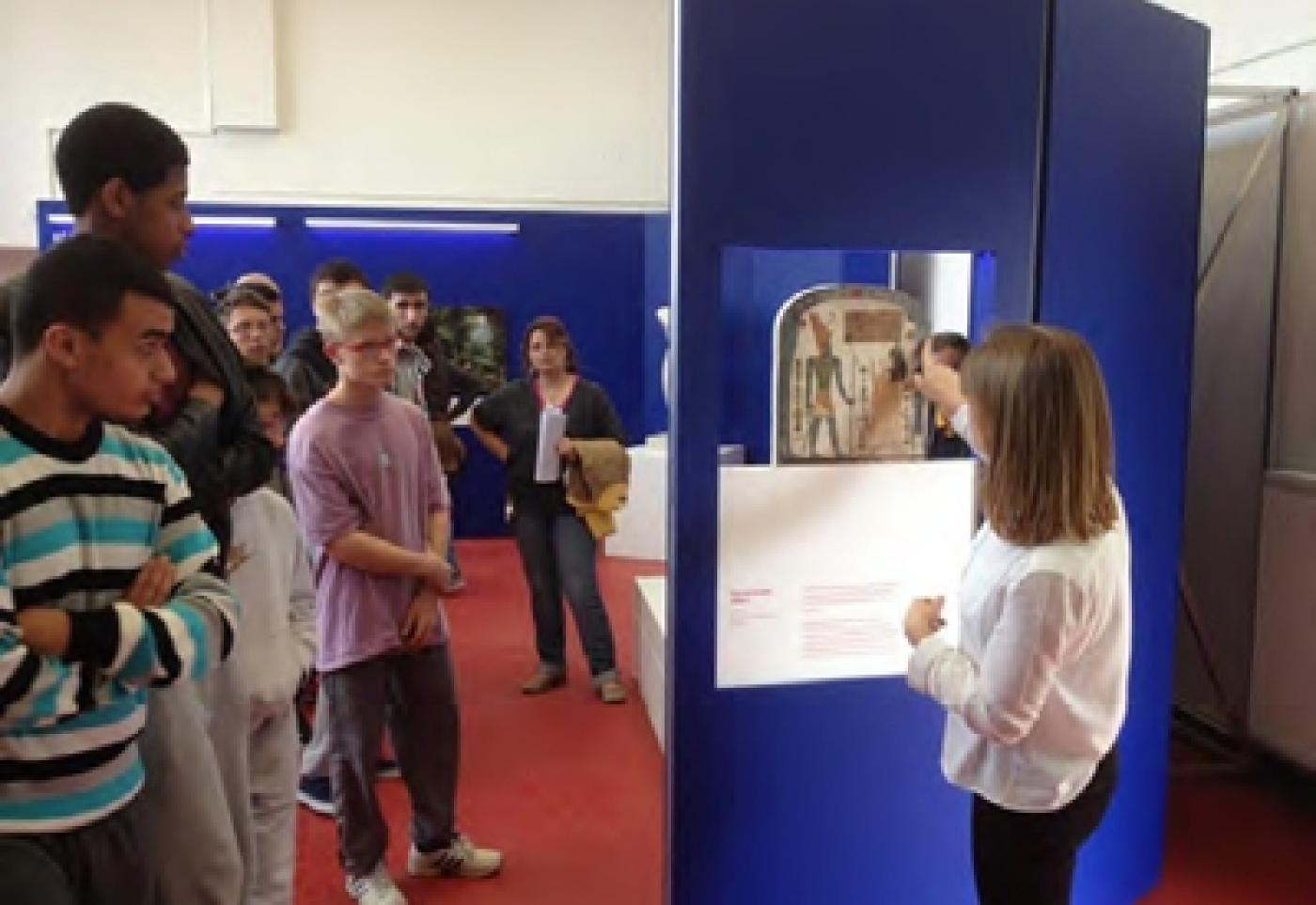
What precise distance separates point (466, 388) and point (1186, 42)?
3460 mm

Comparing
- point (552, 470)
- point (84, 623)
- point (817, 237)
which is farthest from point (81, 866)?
point (552, 470)

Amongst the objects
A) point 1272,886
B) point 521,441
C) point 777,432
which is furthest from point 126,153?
point 1272,886

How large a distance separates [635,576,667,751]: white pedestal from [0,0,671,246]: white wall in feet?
14.4

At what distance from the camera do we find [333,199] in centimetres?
802

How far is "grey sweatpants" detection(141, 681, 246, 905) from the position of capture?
1661 mm

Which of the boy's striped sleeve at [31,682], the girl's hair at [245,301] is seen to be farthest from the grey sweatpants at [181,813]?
the girl's hair at [245,301]

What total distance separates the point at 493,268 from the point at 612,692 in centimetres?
419

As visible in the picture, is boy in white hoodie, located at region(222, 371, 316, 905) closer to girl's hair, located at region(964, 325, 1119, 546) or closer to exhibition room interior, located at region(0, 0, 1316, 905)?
exhibition room interior, located at region(0, 0, 1316, 905)

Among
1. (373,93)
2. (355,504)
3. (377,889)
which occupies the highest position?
(373,93)

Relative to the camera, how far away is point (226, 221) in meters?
7.38

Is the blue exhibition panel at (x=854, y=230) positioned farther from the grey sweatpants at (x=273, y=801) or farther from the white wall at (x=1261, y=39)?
the white wall at (x=1261, y=39)

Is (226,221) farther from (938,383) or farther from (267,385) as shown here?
(938,383)

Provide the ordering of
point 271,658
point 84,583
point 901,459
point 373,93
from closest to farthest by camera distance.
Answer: point 84,583, point 271,658, point 901,459, point 373,93

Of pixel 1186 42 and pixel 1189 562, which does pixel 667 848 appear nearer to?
pixel 1186 42
